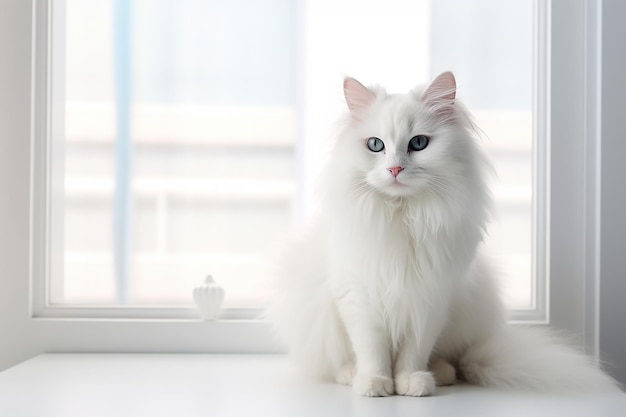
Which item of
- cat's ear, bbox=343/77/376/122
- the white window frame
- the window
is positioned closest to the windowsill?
the white window frame

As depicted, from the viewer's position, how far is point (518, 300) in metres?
2.05

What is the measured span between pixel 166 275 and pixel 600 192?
1.30 meters

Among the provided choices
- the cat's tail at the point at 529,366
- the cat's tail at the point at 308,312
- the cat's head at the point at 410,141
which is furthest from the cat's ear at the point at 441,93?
the cat's tail at the point at 529,366

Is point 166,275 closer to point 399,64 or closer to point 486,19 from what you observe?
point 399,64

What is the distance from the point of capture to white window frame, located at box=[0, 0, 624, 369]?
1940 millimetres

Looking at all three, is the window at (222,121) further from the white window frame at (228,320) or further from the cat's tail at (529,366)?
the cat's tail at (529,366)

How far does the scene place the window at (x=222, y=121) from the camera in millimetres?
2020

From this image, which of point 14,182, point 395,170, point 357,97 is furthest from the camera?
point 14,182

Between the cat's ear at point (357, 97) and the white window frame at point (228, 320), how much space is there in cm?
72

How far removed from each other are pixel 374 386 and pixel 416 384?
93 mm

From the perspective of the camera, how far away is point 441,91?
1.49m

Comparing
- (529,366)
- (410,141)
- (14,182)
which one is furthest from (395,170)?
(14,182)

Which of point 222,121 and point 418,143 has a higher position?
point 222,121

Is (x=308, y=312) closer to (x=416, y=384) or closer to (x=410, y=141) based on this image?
(x=416, y=384)
